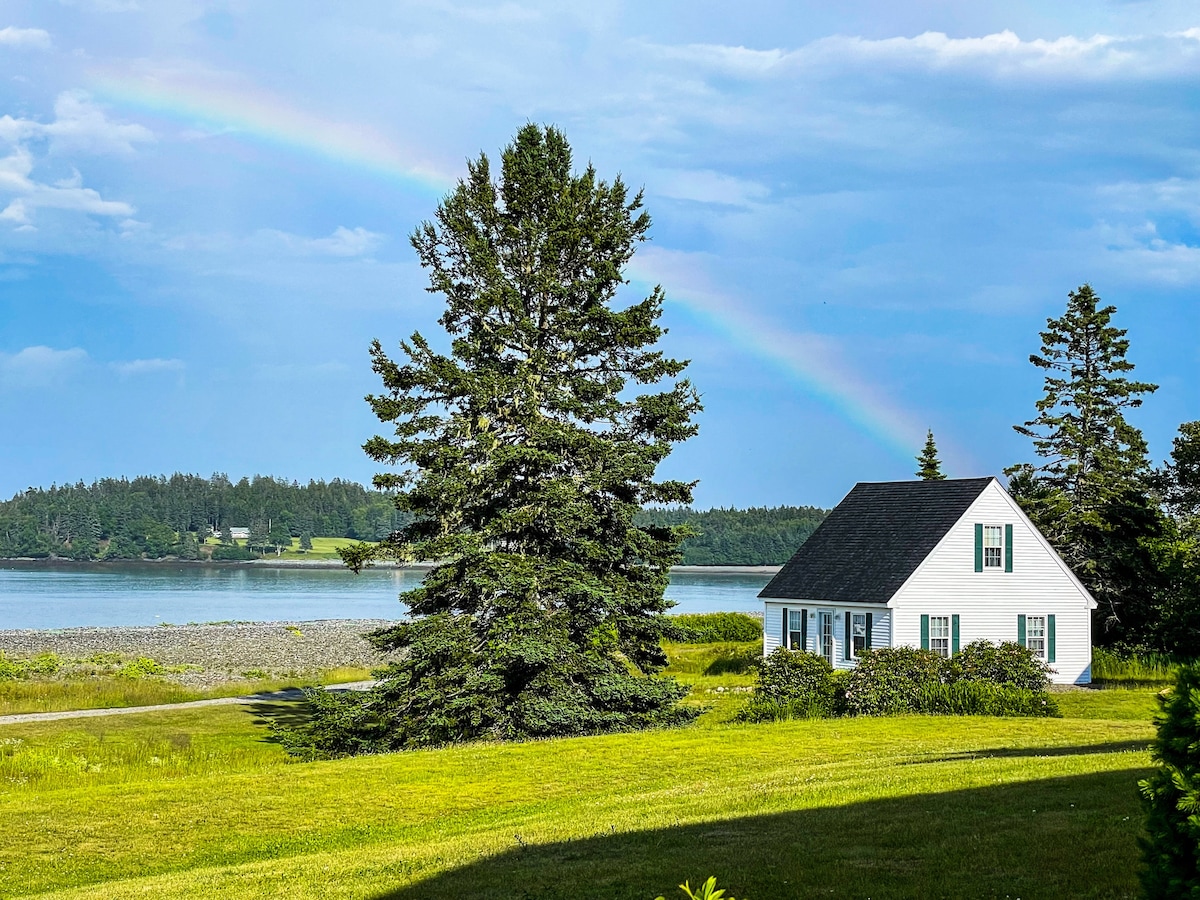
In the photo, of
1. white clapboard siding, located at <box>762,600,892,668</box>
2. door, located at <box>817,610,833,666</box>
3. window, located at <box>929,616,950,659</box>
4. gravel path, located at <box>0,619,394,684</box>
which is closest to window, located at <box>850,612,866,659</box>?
white clapboard siding, located at <box>762,600,892,668</box>

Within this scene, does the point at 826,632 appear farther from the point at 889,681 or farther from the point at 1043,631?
the point at 889,681

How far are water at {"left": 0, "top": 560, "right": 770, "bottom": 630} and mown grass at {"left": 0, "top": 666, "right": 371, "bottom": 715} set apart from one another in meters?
24.5

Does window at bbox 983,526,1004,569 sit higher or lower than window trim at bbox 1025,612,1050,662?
higher

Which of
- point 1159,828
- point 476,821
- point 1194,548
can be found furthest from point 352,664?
point 1159,828

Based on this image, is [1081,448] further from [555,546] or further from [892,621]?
[555,546]

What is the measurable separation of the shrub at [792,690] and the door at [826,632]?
901cm

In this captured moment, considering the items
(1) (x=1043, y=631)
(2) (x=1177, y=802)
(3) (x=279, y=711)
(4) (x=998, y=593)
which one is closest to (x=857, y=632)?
(4) (x=998, y=593)

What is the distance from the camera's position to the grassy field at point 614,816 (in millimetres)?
10047

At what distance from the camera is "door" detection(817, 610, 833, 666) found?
3631cm

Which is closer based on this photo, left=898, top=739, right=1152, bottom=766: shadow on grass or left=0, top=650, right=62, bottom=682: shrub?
left=898, top=739, right=1152, bottom=766: shadow on grass

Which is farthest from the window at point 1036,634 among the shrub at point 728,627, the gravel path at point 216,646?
the gravel path at point 216,646

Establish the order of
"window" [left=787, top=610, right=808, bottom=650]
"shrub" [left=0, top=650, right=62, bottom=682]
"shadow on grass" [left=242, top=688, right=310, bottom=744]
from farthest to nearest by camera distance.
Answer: "shrub" [left=0, top=650, right=62, bottom=682] < "window" [left=787, top=610, right=808, bottom=650] < "shadow on grass" [left=242, top=688, right=310, bottom=744]

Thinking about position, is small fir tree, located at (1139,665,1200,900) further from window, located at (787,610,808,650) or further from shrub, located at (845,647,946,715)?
window, located at (787,610,808,650)

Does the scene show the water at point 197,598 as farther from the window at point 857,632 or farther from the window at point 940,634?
the window at point 940,634
